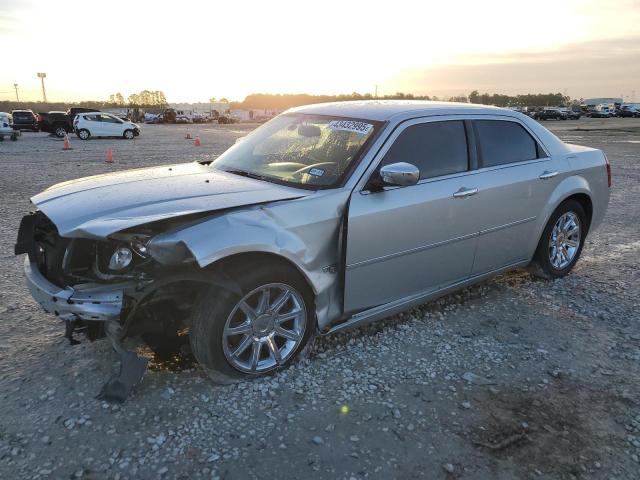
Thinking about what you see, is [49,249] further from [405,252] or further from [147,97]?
[147,97]

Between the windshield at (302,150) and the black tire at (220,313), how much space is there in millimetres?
704

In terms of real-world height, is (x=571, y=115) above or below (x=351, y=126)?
below

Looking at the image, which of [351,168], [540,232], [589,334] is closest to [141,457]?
[351,168]

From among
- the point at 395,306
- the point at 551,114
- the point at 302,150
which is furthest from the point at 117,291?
the point at 551,114

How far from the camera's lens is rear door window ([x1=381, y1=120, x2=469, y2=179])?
376cm

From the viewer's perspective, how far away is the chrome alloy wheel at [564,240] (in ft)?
16.6

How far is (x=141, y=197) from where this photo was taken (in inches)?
128

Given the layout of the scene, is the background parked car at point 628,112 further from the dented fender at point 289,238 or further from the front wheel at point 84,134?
the dented fender at point 289,238

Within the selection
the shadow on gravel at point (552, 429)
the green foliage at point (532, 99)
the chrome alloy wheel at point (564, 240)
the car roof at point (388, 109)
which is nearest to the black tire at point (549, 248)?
the chrome alloy wheel at point (564, 240)

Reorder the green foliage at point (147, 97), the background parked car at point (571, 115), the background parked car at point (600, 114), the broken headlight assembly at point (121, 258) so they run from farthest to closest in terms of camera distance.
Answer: the green foliage at point (147, 97), the background parked car at point (600, 114), the background parked car at point (571, 115), the broken headlight assembly at point (121, 258)

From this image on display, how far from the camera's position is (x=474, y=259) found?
425cm

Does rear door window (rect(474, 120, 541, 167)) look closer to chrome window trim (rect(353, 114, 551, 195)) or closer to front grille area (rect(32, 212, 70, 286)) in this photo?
chrome window trim (rect(353, 114, 551, 195))

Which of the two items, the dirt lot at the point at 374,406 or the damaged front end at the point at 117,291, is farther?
the damaged front end at the point at 117,291

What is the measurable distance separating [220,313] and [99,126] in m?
27.3
